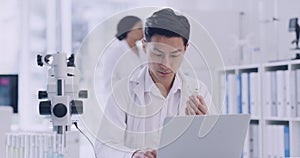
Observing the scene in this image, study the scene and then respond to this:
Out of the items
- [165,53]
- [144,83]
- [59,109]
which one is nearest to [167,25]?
[165,53]

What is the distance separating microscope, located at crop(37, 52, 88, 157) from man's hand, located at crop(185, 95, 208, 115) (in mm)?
338

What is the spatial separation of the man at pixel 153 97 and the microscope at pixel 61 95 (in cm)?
13

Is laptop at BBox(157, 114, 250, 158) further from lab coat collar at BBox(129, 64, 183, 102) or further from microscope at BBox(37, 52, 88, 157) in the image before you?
microscope at BBox(37, 52, 88, 157)

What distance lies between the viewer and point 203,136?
1482 mm

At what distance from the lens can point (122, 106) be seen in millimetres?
1585

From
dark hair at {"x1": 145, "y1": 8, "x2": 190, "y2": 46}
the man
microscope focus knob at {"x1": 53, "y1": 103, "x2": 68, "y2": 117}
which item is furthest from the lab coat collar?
microscope focus knob at {"x1": 53, "y1": 103, "x2": 68, "y2": 117}

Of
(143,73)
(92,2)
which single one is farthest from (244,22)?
(143,73)

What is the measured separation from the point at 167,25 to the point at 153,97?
246 mm

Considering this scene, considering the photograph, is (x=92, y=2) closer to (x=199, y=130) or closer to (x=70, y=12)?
(x=70, y=12)

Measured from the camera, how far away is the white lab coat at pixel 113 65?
1.48 m

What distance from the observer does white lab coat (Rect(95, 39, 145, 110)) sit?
1479mm

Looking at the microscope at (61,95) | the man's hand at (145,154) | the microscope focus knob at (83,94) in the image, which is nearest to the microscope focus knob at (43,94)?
the microscope at (61,95)

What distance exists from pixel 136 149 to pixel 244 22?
277cm

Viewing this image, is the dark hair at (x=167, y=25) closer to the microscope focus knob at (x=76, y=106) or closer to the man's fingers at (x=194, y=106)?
the man's fingers at (x=194, y=106)
